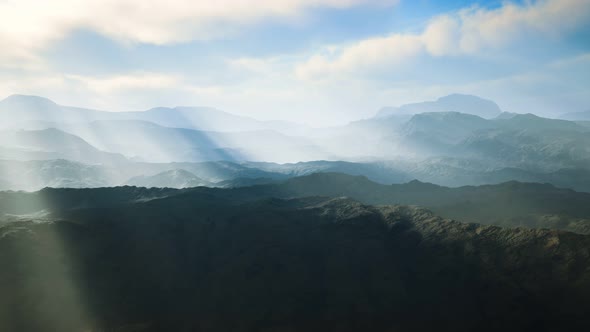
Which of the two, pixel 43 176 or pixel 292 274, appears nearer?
pixel 292 274

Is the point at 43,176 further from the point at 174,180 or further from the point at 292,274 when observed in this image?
the point at 292,274

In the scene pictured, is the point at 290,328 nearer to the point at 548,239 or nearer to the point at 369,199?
the point at 548,239

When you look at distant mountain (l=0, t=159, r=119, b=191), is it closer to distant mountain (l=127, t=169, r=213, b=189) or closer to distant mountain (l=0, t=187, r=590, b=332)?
distant mountain (l=127, t=169, r=213, b=189)

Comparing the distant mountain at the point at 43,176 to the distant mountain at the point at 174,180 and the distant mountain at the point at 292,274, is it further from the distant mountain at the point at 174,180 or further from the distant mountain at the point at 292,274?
the distant mountain at the point at 292,274

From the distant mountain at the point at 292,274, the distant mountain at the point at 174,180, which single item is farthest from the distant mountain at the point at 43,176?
the distant mountain at the point at 292,274

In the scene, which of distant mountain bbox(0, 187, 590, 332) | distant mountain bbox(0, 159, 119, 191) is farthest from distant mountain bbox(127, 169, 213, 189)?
distant mountain bbox(0, 187, 590, 332)

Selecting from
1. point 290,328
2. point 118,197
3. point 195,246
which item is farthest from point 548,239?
point 118,197

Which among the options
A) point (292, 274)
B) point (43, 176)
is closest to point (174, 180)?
point (43, 176)

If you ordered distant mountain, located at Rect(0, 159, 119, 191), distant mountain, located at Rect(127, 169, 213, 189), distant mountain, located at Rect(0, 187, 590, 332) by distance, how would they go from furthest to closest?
distant mountain, located at Rect(127, 169, 213, 189)
distant mountain, located at Rect(0, 159, 119, 191)
distant mountain, located at Rect(0, 187, 590, 332)

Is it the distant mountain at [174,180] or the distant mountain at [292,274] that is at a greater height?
the distant mountain at [174,180]
